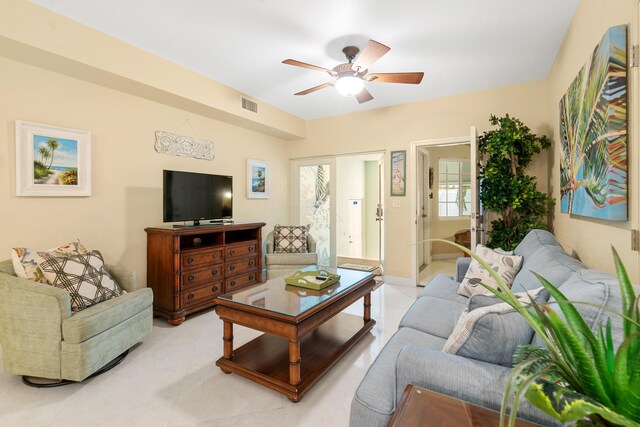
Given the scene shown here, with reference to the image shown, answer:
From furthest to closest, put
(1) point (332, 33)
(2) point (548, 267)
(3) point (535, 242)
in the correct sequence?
(1) point (332, 33)
(3) point (535, 242)
(2) point (548, 267)

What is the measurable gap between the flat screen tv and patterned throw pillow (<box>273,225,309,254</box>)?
2.96 ft

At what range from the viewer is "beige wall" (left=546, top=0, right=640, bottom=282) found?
1.33 meters

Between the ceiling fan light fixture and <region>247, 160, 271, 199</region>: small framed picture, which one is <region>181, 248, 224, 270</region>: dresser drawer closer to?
<region>247, 160, 271, 199</region>: small framed picture

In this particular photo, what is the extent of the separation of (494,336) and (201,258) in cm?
291

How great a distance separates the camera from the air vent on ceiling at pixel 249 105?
397 centimetres

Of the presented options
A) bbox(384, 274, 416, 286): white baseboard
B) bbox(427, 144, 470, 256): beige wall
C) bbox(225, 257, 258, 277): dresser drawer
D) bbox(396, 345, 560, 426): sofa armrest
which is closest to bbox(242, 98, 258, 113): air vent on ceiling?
bbox(225, 257, 258, 277): dresser drawer

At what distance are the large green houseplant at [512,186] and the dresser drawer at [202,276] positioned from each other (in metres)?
3.22

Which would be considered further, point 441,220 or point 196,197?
point 441,220

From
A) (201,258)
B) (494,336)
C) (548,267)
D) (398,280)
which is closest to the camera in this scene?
(494,336)

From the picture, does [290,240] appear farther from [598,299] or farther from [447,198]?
[598,299]

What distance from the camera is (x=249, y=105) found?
4.04 meters

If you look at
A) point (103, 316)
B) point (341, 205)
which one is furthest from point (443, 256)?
point (103, 316)

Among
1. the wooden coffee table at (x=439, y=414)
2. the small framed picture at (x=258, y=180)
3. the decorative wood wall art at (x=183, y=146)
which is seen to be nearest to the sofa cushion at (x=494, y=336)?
the wooden coffee table at (x=439, y=414)

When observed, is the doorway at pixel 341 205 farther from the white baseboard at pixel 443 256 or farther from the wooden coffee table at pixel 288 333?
the wooden coffee table at pixel 288 333
